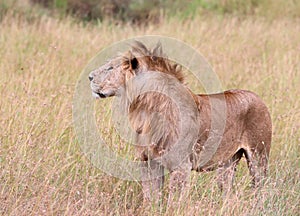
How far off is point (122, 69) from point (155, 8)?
8.85 m

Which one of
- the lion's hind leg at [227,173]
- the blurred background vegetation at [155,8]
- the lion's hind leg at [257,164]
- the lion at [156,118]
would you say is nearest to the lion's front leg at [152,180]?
the lion at [156,118]

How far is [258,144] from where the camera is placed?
5582mm

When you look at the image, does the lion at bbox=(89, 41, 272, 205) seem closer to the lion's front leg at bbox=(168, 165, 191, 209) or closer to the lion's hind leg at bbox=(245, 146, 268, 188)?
the lion's front leg at bbox=(168, 165, 191, 209)

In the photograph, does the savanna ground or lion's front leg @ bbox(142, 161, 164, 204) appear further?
lion's front leg @ bbox(142, 161, 164, 204)

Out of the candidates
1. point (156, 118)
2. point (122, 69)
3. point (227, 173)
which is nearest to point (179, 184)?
point (156, 118)

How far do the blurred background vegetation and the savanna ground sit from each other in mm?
2438

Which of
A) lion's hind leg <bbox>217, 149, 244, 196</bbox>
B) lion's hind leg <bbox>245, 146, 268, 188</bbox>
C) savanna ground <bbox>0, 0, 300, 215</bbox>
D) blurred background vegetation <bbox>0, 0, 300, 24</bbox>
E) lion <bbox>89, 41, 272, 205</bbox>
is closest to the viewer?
savanna ground <bbox>0, 0, 300, 215</bbox>

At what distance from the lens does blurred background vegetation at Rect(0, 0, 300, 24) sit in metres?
13.3

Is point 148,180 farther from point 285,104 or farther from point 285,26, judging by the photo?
point 285,26

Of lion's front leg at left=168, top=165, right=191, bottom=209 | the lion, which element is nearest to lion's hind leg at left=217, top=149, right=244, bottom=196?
the lion

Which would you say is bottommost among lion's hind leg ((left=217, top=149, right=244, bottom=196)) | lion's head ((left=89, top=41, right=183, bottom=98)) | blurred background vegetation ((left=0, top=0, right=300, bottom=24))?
lion's hind leg ((left=217, top=149, right=244, bottom=196))

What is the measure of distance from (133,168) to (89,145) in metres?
0.55

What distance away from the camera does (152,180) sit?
514 centimetres

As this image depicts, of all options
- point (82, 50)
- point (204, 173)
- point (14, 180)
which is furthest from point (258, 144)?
point (82, 50)
